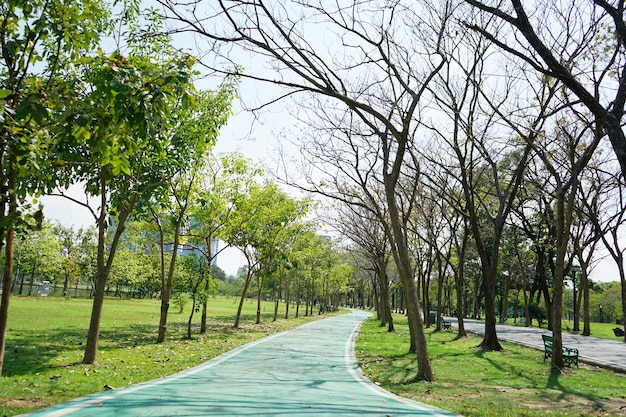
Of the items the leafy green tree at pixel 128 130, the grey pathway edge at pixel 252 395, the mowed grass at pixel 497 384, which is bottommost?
the mowed grass at pixel 497 384

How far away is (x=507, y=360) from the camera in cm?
1477

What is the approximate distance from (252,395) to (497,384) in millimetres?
6346

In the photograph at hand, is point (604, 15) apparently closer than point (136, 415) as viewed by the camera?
No

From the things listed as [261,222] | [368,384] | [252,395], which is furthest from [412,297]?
[261,222]

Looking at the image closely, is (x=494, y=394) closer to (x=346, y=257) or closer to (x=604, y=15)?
(x=604, y=15)

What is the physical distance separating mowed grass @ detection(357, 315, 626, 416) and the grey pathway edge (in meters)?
0.81

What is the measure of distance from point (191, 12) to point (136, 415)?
676 cm

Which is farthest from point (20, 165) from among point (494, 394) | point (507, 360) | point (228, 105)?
point (507, 360)

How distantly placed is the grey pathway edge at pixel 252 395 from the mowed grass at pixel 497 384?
2.67ft

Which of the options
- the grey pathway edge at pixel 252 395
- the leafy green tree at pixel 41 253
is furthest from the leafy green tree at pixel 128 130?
the leafy green tree at pixel 41 253

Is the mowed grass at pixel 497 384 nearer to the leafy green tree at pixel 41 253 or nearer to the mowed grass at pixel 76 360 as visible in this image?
the mowed grass at pixel 76 360

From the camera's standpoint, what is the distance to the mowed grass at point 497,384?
25.5 ft

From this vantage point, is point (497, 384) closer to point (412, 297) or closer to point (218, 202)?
point (412, 297)

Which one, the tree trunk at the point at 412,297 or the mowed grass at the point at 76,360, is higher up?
the tree trunk at the point at 412,297
